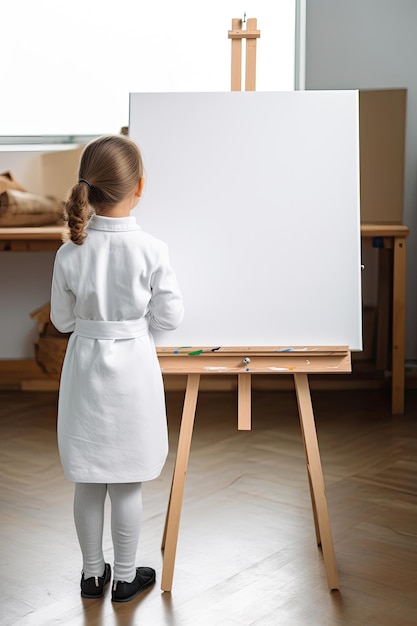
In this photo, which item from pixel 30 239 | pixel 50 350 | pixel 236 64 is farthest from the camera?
pixel 50 350

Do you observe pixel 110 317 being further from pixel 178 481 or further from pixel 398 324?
pixel 398 324

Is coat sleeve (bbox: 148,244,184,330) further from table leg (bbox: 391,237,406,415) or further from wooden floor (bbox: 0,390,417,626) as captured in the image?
table leg (bbox: 391,237,406,415)

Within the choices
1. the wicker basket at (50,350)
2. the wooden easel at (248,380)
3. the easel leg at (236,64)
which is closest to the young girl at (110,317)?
the wooden easel at (248,380)

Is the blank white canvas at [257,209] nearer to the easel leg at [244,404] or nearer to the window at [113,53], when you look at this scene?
the easel leg at [244,404]

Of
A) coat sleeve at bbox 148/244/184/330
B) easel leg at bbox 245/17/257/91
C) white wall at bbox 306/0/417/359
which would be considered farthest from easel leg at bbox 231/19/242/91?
white wall at bbox 306/0/417/359

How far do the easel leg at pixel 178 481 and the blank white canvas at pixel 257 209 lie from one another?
0.47ft

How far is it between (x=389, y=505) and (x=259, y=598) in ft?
2.40

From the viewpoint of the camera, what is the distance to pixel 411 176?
4.03 metres

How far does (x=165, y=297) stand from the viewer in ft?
5.98

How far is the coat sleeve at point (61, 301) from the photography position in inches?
72.0

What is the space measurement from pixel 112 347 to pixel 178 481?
377mm

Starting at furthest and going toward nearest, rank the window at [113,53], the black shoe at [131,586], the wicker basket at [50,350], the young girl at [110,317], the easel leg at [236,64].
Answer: the window at [113,53] < the wicker basket at [50,350] < the easel leg at [236,64] < the black shoe at [131,586] < the young girl at [110,317]

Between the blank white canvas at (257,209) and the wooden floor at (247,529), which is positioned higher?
the blank white canvas at (257,209)

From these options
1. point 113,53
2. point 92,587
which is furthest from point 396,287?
point 92,587
